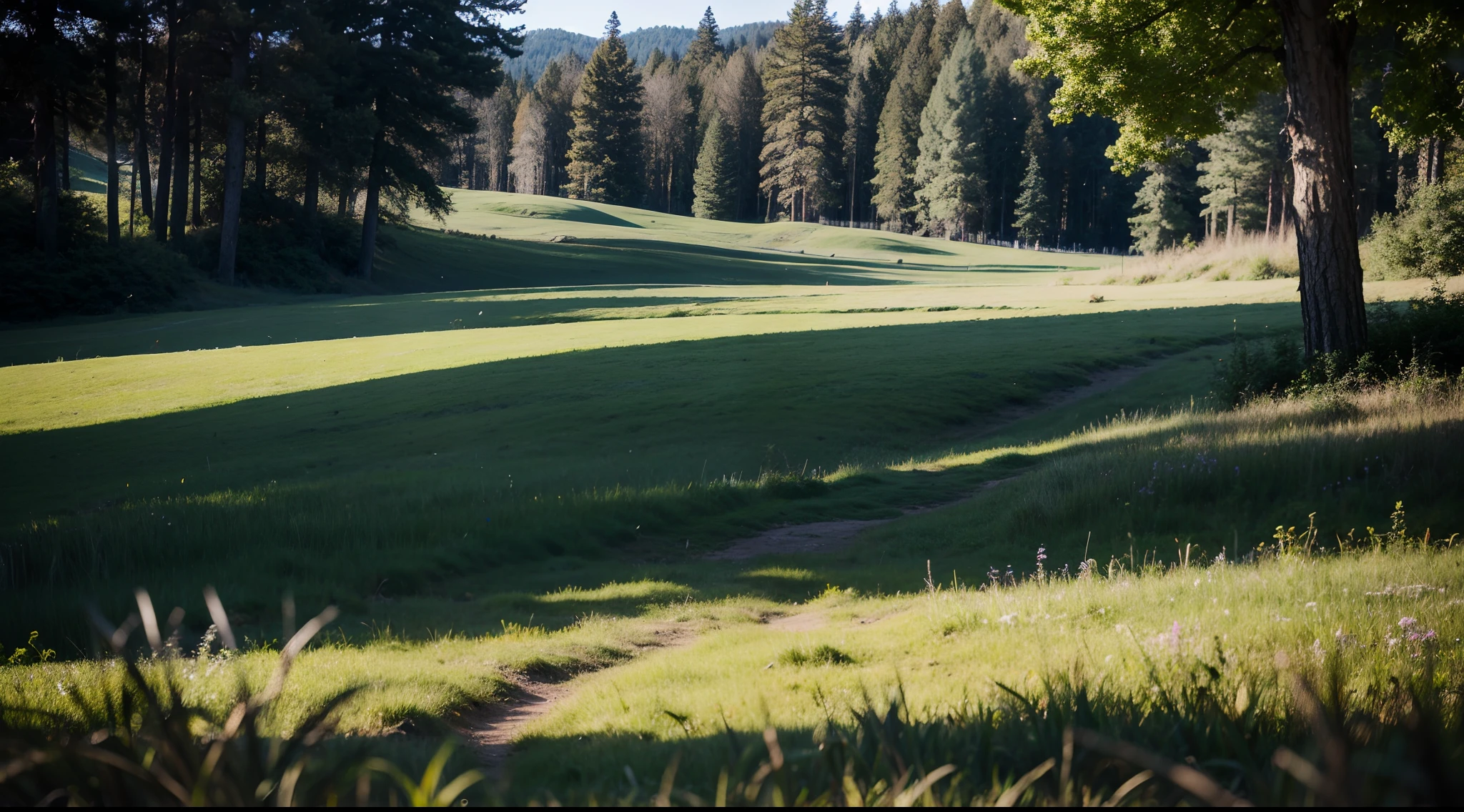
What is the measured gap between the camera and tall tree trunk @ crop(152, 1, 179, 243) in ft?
156

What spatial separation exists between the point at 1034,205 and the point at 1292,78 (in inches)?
4137

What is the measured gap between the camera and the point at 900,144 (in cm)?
12206

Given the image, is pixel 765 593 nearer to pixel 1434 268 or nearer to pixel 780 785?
pixel 780 785

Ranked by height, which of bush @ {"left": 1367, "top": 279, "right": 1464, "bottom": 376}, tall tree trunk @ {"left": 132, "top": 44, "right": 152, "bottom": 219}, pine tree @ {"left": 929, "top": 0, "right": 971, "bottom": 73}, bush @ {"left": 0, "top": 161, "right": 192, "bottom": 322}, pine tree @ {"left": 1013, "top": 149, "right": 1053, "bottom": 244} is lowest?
bush @ {"left": 1367, "top": 279, "right": 1464, "bottom": 376}

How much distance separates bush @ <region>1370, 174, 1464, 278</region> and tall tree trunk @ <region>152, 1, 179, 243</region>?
53.7 m

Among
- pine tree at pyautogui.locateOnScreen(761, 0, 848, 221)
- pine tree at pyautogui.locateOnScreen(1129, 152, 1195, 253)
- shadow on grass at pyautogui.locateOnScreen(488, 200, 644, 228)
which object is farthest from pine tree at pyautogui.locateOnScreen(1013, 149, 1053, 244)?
shadow on grass at pyautogui.locateOnScreen(488, 200, 644, 228)

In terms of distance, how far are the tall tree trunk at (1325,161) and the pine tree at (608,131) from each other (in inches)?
4572

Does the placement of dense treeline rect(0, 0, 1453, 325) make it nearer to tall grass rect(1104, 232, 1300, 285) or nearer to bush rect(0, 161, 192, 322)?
bush rect(0, 161, 192, 322)

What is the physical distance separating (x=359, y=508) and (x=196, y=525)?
70.9 inches

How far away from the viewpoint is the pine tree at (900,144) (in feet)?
402

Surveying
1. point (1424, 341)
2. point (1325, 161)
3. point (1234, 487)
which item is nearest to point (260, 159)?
point (1325, 161)

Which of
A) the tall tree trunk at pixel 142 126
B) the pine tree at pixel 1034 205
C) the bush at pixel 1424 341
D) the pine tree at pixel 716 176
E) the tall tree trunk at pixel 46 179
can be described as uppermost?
the pine tree at pixel 716 176

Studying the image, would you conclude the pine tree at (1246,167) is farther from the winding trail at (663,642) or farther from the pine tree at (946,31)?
the winding trail at (663,642)

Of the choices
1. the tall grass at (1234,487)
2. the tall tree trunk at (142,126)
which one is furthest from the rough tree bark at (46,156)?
the tall grass at (1234,487)
